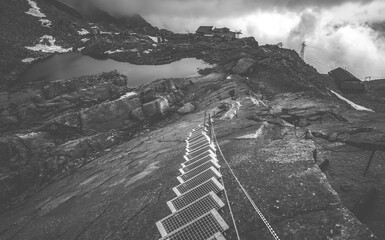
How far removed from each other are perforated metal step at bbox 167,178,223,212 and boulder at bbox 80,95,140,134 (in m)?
24.0

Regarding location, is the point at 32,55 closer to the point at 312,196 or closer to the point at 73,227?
the point at 73,227

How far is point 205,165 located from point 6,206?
21596 millimetres

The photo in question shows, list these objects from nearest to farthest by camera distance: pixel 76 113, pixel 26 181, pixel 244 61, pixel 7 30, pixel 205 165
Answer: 1. pixel 205 165
2. pixel 26 181
3. pixel 76 113
4. pixel 244 61
5. pixel 7 30

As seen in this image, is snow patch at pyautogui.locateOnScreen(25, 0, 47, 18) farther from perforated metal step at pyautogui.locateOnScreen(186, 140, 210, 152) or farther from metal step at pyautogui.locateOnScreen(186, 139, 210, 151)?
perforated metal step at pyautogui.locateOnScreen(186, 140, 210, 152)

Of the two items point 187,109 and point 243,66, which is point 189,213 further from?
point 243,66

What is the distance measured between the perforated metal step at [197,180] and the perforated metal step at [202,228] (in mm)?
2707

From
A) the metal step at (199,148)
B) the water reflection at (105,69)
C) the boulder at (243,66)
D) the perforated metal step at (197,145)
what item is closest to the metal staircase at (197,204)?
the metal step at (199,148)

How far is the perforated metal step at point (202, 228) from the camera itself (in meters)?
7.41

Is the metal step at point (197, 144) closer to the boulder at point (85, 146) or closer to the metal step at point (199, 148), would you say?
the metal step at point (199, 148)

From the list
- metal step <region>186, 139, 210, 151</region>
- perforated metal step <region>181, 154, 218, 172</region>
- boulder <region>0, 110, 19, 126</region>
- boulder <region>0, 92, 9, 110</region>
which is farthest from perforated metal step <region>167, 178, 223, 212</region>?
boulder <region>0, 92, 9, 110</region>

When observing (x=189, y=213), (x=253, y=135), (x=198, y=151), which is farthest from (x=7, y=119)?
(x=189, y=213)

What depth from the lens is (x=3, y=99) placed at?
3281 cm

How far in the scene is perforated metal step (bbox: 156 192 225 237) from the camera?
8359mm

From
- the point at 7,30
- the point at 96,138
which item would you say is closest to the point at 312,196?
the point at 96,138
